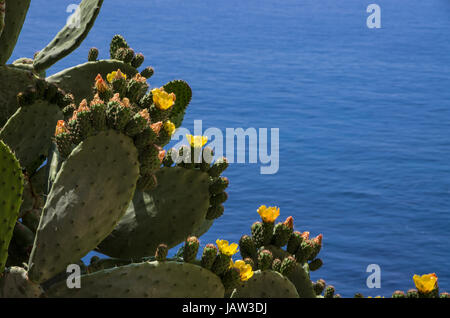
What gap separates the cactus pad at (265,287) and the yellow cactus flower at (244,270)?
0.06 metres

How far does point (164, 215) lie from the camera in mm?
1595

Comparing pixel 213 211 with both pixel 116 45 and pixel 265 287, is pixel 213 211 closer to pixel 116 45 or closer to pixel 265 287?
pixel 265 287

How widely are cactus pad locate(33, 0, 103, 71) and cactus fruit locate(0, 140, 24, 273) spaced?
641 millimetres

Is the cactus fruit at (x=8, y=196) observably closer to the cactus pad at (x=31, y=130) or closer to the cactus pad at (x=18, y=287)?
the cactus pad at (x=18, y=287)

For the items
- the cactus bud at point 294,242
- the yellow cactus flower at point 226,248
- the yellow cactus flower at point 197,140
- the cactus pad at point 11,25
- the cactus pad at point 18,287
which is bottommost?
the cactus pad at point 18,287

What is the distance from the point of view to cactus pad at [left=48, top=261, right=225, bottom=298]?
1.27 m

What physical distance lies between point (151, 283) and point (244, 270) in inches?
6.2

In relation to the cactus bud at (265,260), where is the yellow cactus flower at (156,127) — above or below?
above

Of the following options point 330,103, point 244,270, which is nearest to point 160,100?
point 244,270

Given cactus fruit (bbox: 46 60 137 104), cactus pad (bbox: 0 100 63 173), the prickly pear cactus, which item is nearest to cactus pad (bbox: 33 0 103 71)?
cactus fruit (bbox: 46 60 137 104)

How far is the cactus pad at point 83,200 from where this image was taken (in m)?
1.25
